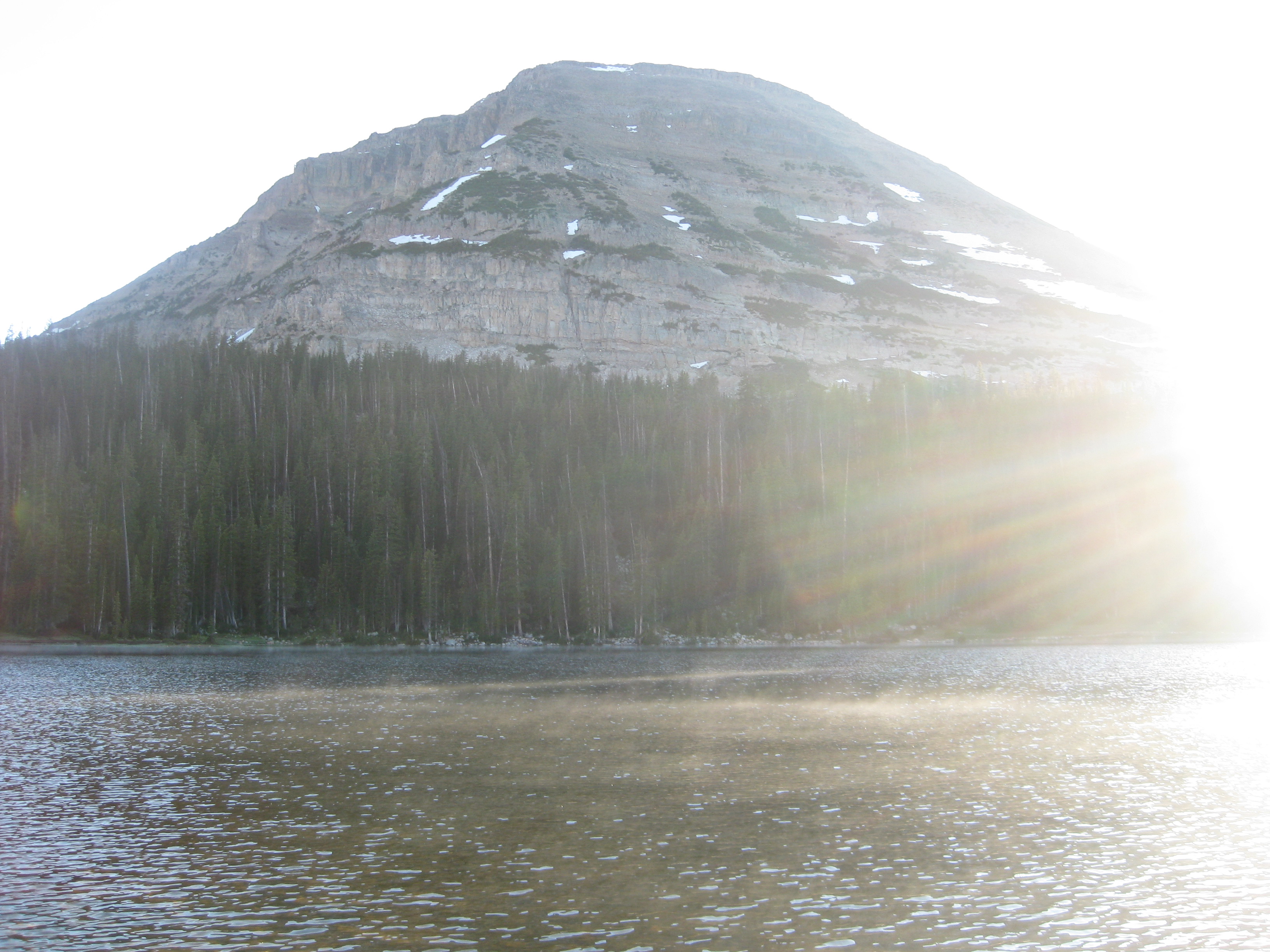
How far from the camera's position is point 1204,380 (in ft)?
498

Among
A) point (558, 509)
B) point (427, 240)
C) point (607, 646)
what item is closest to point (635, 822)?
point (607, 646)

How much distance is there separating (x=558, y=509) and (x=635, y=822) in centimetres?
7339

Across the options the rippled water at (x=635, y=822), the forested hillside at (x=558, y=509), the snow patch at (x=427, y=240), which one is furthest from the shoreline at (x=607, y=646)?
the snow patch at (x=427, y=240)

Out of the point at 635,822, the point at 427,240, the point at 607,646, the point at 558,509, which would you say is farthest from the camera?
the point at 427,240

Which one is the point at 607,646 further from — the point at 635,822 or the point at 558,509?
the point at 635,822

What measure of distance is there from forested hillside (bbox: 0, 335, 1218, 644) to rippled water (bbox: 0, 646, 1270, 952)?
38711mm

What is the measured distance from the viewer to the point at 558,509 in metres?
95.4

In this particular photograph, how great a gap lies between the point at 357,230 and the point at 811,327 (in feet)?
302

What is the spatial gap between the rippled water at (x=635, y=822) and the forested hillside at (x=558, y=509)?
3871 cm

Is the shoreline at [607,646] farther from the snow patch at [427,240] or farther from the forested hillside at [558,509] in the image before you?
the snow patch at [427,240]

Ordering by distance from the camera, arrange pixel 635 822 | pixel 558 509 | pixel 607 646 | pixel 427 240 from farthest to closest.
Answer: pixel 427 240
pixel 558 509
pixel 607 646
pixel 635 822

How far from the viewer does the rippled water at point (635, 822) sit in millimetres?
16109

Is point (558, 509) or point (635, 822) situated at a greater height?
point (558, 509)

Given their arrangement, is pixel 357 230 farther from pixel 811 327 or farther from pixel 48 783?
pixel 48 783
